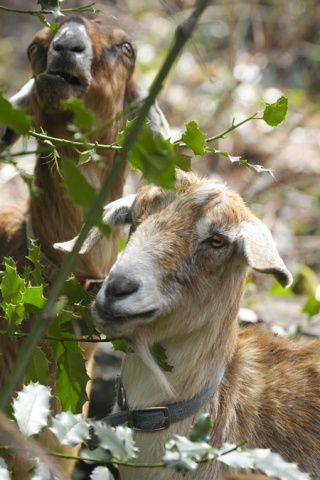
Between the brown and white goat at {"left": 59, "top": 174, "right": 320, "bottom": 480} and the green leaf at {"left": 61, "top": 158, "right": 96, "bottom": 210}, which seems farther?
the brown and white goat at {"left": 59, "top": 174, "right": 320, "bottom": 480}

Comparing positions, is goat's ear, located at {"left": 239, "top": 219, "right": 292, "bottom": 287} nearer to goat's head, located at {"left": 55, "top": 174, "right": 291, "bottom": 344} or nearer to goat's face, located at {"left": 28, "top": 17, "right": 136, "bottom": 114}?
goat's head, located at {"left": 55, "top": 174, "right": 291, "bottom": 344}

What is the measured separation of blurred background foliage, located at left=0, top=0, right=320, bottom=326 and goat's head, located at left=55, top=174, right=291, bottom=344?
16.9 ft

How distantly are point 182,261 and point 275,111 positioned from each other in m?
0.72

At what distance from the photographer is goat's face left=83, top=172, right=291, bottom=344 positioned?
10.2 feet

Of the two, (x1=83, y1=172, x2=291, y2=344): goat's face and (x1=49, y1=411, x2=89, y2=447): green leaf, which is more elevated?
(x1=49, y1=411, x2=89, y2=447): green leaf

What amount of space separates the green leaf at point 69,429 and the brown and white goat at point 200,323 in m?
0.79

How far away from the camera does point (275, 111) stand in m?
3.22

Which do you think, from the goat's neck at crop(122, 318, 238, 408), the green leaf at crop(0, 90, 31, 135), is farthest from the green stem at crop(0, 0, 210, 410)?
the goat's neck at crop(122, 318, 238, 408)

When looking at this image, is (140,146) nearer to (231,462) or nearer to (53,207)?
(231,462)

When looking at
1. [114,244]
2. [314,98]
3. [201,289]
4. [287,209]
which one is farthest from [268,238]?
[314,98]

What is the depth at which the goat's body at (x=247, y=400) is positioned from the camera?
3600 millimetres

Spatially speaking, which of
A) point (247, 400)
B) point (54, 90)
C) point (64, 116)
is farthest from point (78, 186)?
point (64, 116)

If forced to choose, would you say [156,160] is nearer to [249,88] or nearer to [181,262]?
[181,262]

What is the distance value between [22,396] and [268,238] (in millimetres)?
1489
